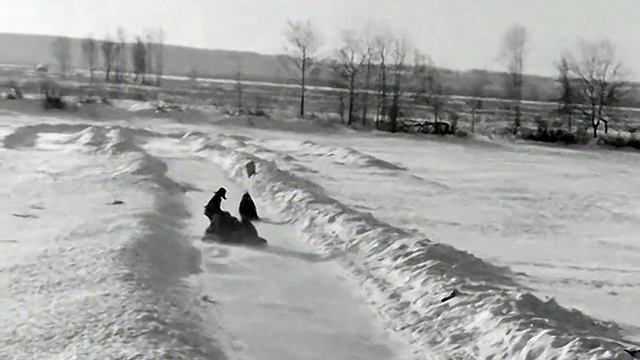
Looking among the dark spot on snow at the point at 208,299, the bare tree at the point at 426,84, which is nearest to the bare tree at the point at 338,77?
the bare tree at the point at 426,84

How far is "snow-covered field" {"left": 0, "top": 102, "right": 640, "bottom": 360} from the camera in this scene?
33.4 ft

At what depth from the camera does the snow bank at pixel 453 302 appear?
9.50 m

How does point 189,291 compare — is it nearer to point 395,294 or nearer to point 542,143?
point 395,294

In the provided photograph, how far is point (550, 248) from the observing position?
18.3m

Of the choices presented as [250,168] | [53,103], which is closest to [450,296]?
[250,168]

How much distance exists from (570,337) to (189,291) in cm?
557

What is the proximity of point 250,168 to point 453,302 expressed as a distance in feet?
63.2

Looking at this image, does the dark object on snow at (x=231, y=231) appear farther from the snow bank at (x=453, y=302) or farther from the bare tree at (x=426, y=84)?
the bare tree at (x=426, y=84)

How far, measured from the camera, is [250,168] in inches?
1196

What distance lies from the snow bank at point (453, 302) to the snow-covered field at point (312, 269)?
34 millimetres

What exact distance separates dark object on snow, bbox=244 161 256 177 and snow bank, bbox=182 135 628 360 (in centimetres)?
1044

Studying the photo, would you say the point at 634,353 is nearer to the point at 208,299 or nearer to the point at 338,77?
the point at 208,299

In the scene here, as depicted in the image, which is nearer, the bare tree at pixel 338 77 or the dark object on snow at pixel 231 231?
the dark object on snow at pixel 231 231

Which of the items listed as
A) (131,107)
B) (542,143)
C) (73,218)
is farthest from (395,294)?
(131,107)
